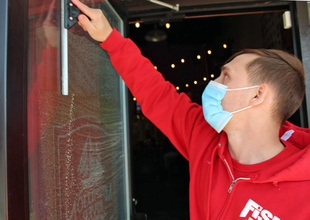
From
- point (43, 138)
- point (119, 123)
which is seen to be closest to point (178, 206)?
point (119, 123)

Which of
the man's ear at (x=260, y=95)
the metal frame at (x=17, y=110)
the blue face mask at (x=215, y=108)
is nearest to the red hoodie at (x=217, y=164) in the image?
the blue face mask at (x=215, y=108)

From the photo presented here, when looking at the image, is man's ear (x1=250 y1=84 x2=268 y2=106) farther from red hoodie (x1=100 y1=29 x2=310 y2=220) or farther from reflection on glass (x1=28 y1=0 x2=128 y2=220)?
reflection on glass (x1=28 y1=0 x2=128 y2=220)

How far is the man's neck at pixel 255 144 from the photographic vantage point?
1.12m

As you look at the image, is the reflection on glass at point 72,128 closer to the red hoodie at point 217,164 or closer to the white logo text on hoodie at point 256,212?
the red hoodie at point 217,164

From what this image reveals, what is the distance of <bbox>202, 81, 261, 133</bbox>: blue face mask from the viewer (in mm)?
1158

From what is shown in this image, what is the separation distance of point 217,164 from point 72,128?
29.0 inches

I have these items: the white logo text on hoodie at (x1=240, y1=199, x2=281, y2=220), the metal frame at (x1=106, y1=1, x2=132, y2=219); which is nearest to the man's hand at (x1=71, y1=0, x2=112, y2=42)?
the metal frame at (x1=106, y1=1, x2=132, y2=219)

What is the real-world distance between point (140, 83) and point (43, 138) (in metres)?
0.60

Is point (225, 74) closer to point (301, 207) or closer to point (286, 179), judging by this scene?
point (286, 179)

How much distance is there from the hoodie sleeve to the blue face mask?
0.15 meters

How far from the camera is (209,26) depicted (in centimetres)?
435

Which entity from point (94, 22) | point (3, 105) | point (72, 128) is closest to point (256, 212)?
point (72, 128)

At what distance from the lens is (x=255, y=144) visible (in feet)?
3.74

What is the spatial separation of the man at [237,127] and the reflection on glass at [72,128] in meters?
0.17
